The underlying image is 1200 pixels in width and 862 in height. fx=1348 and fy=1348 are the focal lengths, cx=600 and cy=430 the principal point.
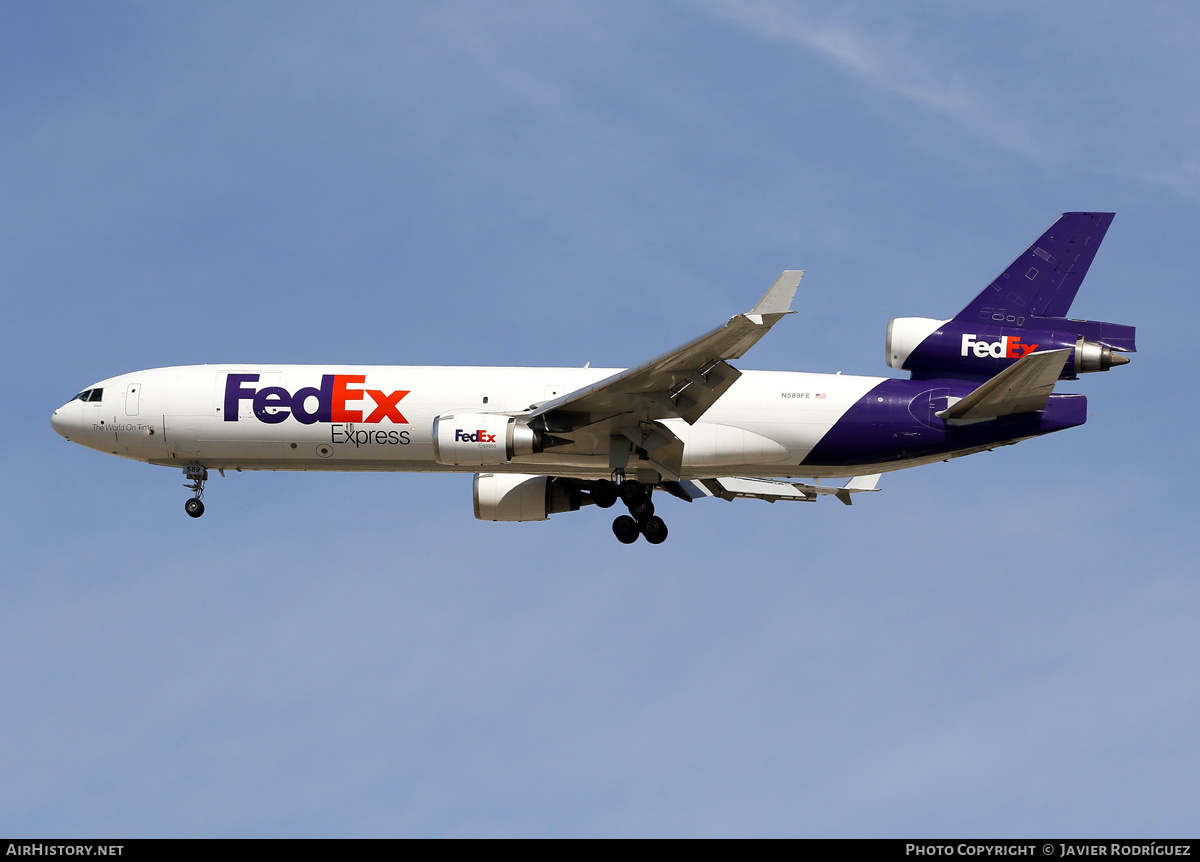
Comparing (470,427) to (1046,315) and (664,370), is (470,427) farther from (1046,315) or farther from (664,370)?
(1046,315)

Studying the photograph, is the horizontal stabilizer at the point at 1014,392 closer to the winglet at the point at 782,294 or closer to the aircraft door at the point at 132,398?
the winglet at the point at 782,294

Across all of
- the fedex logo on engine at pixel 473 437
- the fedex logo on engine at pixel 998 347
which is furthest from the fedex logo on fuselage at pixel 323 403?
the fedex logo on engine at pixel 998 347

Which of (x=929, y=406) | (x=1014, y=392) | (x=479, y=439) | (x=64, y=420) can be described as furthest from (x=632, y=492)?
(x=64, y=420)

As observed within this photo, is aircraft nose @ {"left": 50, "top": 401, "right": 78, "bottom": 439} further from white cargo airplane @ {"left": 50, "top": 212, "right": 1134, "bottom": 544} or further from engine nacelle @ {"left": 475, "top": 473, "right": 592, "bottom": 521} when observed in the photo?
engine nacelle @ {"left": 475, "top": 473, "right": 592, "bottom": 521}

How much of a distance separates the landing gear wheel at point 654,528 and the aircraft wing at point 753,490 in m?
2.46

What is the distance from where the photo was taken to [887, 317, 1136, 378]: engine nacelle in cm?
3503

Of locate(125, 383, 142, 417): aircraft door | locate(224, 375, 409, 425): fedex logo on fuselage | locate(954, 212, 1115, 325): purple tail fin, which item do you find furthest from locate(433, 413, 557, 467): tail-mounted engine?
locate(954, 212, 1115, 325): purple tail fin

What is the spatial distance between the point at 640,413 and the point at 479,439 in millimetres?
4107

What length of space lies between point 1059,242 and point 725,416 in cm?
1026

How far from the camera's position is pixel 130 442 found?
37062mm

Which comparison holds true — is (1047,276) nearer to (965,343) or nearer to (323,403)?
(965,343)

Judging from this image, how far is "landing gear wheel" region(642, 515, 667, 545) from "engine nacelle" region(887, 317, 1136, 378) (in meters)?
7.52

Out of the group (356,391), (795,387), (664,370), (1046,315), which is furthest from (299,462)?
(1046,315)

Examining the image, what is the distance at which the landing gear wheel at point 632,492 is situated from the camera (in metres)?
35.9
